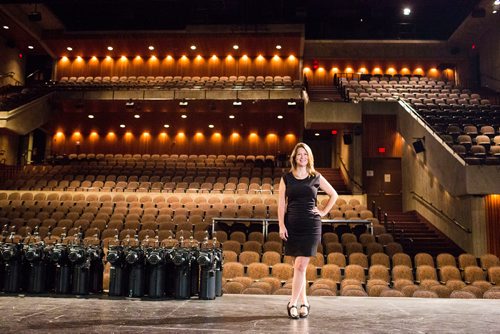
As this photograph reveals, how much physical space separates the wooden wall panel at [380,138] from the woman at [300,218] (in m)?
10.6

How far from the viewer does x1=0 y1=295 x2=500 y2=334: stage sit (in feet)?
7.69

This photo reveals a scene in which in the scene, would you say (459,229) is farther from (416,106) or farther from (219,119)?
(219,119)

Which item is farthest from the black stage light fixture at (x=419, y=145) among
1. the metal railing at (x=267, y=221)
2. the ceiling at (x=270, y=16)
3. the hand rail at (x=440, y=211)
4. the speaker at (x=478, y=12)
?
the ceiling at (x=270, y=16)

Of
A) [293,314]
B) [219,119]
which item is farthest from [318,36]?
[293,314]

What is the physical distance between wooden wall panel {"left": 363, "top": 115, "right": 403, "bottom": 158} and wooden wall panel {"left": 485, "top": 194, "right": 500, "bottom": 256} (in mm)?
4940

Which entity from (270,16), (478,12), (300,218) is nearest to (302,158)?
(300,218)

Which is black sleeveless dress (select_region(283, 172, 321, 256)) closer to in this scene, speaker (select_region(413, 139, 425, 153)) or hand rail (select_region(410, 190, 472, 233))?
hand rail (select_region(410, 190, 472, 233))

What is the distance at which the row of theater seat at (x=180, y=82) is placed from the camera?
47.0ft

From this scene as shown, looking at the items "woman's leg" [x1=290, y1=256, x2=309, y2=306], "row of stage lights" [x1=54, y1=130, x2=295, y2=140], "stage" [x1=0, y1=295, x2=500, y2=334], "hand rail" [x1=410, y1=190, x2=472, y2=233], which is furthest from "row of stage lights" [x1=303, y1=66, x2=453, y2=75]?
"woman's leg" [x1=290, y1=256, x2=309, y2=306]

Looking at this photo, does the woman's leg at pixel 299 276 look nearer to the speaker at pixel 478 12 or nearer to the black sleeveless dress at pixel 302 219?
the black sleeveless dress at pixel 302 219

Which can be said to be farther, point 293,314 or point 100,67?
point 100,67

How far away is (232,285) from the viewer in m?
4.78

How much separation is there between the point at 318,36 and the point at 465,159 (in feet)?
30.4

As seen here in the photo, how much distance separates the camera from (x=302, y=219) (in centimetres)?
288
